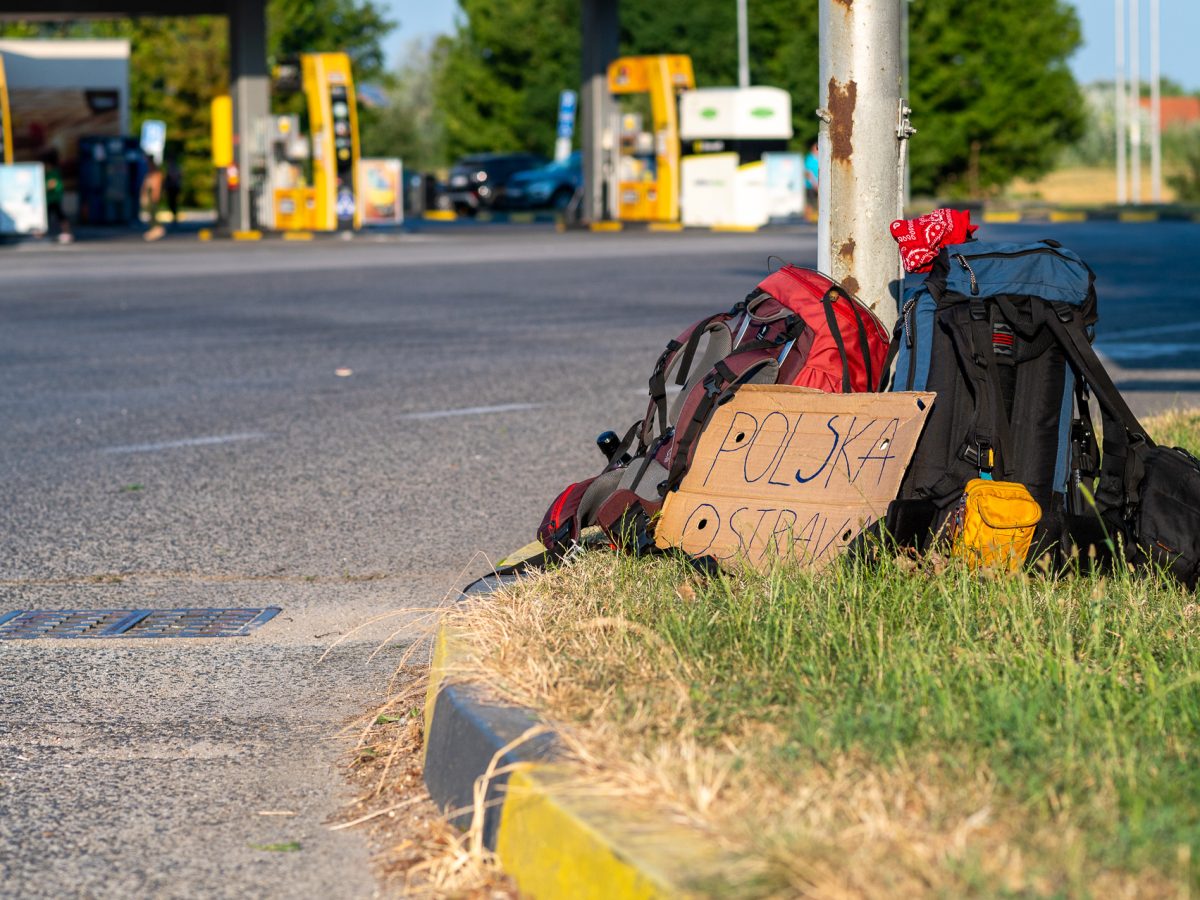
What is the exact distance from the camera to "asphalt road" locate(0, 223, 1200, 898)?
11.7ft

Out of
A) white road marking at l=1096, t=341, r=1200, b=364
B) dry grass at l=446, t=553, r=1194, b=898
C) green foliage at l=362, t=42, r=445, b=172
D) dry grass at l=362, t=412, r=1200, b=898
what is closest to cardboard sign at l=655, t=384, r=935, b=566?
dry grass at l=362, t=412, r=1200, b=898

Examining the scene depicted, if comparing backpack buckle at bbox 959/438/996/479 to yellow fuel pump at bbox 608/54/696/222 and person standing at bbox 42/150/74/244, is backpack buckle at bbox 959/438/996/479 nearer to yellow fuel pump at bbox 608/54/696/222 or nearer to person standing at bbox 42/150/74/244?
yellow fuel pump at bbox 608/54/696/222

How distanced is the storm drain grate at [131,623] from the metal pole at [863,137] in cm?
210

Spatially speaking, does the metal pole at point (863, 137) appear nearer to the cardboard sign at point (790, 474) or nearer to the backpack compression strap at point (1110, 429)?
the cardboard sign at point (790, 474)

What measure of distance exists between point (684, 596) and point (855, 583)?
0.43 metres

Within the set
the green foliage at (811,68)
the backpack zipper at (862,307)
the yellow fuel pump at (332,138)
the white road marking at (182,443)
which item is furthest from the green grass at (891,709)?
the green foliage at (811,68)

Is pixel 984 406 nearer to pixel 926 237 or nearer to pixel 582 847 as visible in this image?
pixel 926 237

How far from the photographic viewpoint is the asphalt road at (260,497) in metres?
3.55

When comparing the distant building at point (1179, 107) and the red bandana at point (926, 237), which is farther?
the distant building at point (1179, 107)

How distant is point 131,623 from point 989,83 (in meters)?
48.7

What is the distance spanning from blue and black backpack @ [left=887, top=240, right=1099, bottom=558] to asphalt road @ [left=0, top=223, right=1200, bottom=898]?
1.55 metres

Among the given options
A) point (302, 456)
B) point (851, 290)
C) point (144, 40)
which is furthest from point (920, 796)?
point (144, 40)

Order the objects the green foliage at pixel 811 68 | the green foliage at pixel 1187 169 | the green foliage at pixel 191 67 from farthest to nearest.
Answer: the green foliage at pixel 191 67 → the green foliage at pixel 811 68 → the green foliage at pixel 1187 169

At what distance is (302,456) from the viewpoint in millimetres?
8031
